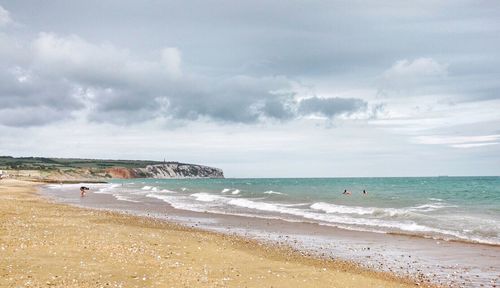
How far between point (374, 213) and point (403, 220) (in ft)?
16.6

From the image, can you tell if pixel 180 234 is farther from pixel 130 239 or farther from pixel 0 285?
pixel 0 285

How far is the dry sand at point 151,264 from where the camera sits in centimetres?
1266

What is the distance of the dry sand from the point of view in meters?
12.7

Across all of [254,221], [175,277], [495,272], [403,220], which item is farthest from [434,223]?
[175,277]

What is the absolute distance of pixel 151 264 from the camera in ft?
48.4

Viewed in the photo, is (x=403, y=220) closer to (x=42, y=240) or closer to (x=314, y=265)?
(x=314, y=265)

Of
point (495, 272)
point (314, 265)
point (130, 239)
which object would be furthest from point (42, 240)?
point (495, 272)

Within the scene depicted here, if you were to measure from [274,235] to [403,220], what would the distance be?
1342cm

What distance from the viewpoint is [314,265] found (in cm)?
1678

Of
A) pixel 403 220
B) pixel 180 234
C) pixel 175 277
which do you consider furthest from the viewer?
pixel 403 220

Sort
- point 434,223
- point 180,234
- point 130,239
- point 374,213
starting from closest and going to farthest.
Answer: point 130,239
point 180,234
point 434,223
point 374,213

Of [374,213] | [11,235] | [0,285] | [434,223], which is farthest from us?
[374,213]

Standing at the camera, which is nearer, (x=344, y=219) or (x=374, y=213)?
(x=344, y=219)

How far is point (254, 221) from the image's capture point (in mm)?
34594
